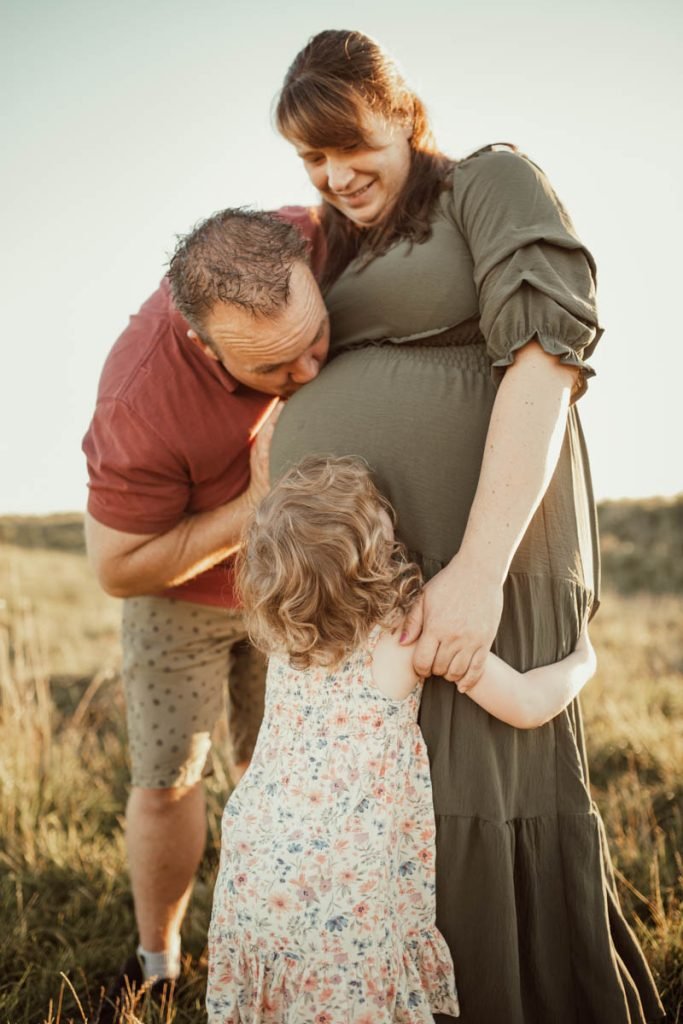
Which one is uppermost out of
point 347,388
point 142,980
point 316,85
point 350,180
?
point 316,85

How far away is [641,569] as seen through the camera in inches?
490

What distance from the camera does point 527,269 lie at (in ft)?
5.85

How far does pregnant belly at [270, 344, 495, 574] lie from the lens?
1.91 metres

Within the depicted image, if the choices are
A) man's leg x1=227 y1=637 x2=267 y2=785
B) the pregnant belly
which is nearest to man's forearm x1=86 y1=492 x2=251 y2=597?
the pregnant belly

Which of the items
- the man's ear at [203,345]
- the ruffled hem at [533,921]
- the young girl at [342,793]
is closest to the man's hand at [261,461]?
the man's ear at [203,345]

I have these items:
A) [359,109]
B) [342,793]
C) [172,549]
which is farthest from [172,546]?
[359,109]

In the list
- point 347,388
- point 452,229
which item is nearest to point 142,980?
point 347,388

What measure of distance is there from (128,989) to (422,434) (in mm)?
1899

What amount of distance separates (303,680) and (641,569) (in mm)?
11434

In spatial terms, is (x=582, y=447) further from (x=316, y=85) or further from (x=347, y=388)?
(x=316, y=85)

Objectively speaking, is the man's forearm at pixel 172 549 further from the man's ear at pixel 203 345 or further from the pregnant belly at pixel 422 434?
the pregnant belly at pixel 422 434

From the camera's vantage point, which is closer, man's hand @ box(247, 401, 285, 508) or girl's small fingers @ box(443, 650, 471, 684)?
girl's small fingers @ box(443, 650, 471, 684)

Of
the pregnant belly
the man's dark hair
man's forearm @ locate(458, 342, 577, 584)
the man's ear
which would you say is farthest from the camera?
the man's ear

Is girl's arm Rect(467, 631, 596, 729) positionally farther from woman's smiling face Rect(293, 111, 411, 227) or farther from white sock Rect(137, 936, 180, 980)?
white sock Rect(137, 936, 180, 980)
